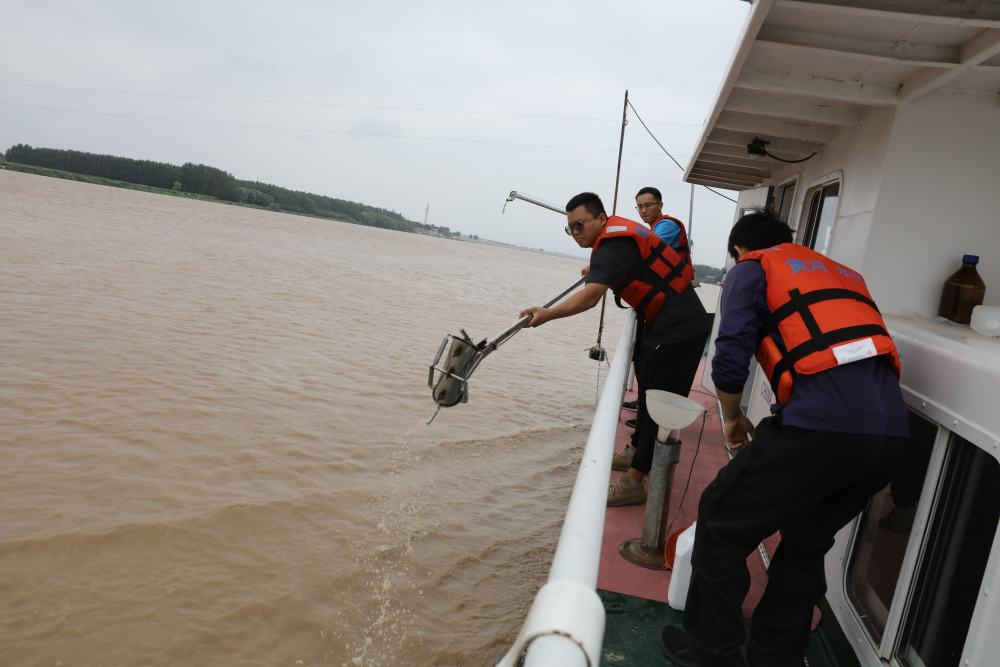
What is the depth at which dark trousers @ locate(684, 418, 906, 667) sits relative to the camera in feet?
6.84

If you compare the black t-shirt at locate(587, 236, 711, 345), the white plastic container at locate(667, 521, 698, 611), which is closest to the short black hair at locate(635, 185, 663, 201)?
the black t-shirt at locate(587, 236, 711, 345)

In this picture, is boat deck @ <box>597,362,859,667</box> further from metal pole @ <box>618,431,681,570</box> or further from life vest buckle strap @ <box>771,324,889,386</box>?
life vest buckle strap @ <box>771,324,889,386</box>

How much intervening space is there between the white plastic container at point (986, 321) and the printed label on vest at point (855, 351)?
1.11 metres

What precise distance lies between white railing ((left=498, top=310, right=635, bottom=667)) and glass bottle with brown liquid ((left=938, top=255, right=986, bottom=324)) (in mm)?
2367

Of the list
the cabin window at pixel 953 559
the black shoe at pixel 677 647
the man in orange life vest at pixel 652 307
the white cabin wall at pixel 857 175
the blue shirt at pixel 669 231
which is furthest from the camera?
the blue shirt at pixel 669 231

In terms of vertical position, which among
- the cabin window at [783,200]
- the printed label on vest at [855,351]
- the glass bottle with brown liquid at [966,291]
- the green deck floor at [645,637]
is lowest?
the green deck floor at [645,637]

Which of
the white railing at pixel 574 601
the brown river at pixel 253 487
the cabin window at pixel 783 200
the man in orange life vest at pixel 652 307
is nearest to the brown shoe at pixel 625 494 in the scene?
the man in orange life vest at pixel 652 307

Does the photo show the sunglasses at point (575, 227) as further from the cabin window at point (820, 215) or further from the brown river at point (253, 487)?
the brown river at point (253, 487)

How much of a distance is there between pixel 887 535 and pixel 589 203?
2.32 metres

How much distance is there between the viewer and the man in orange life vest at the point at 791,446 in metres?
2.08

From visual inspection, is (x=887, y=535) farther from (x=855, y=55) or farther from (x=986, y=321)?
(x=855, y=55)

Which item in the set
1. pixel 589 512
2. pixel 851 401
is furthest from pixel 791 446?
pixel 589 512

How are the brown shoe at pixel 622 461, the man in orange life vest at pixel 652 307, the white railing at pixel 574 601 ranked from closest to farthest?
the white railing at pixel 574 601 < the man in orange life vest at pixel 652 307 < the brown shoe at pixel 622 461

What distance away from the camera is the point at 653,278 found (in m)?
3.98
